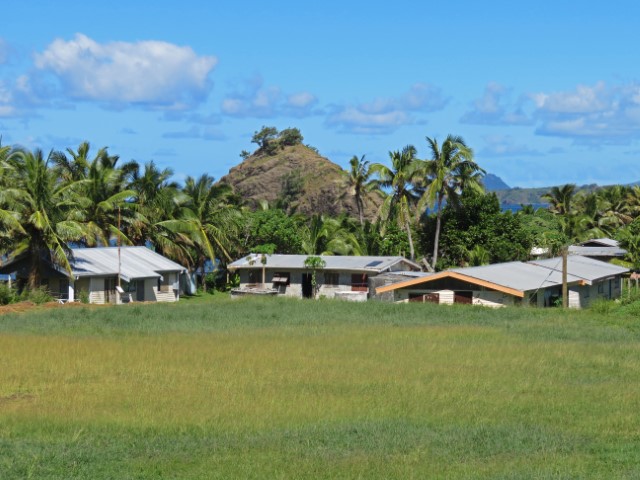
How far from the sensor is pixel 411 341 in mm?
35750

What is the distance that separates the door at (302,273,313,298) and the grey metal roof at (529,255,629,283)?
618 inches

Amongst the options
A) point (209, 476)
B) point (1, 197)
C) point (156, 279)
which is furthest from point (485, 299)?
point (209, 476)

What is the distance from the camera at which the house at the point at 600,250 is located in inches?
3083

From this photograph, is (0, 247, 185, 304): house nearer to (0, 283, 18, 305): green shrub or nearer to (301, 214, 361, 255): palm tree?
(0, 283, 18, 305): green shrub

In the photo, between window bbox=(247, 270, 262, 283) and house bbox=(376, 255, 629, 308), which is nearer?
house bbox=(376, 255, 629, 308)

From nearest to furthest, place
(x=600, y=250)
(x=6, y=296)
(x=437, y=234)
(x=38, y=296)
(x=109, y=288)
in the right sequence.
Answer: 1. (x=6, y=296)
2. (x=38, y=296)
3. (x=109, y=288)
4. (x=437, y=234)
5. (x=600, y=250)

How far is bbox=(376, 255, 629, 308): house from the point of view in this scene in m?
52.0

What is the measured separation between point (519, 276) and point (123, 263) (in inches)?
960

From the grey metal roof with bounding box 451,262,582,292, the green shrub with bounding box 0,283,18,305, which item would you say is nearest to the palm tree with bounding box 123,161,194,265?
the green shrub with bounding box 0,283,18,305

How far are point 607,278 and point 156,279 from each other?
95.7 ft

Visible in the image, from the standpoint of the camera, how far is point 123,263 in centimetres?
6069

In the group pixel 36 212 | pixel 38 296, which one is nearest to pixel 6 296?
pixel 38 296

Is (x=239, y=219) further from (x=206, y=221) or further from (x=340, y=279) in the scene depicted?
(x=340, y=279)

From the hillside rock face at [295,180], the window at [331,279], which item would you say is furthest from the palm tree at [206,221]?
the hillside rock face at [295,180]
